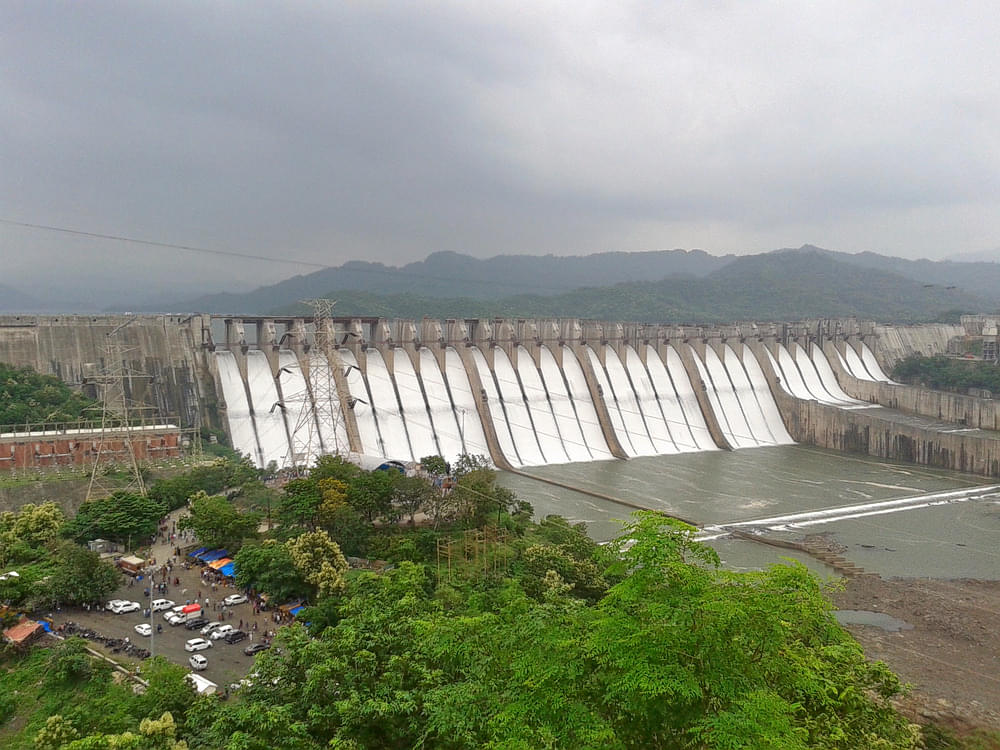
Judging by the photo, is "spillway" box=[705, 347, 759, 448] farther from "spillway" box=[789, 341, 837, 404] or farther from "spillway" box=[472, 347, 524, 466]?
"spillway" box=[472, 347, 524, 466]

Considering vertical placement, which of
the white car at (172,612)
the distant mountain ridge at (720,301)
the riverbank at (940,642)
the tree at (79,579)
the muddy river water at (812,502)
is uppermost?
the distant mountain ridge at (720,301)

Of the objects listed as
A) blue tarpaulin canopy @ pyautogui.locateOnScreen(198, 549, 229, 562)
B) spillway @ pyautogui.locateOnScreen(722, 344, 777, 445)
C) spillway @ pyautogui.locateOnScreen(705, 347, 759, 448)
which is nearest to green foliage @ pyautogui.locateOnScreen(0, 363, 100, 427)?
blue tarpaulin canopy @ pyautogui.locateOnScreen(198, 549, 229, 562)

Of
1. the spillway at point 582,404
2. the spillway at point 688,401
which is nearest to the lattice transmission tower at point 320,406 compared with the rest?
the spillway at point 582,404

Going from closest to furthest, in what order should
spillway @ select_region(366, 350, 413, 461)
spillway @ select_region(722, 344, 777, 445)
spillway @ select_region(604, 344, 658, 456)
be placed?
1. spillway @ select_region(366, 350, 413, 461)
2. spillway @ select_region(604, 344, 658, 456)
3. spillway @ select_region(722, 344, 777, 445)

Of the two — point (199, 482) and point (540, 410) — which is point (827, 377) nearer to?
point (540, 410)

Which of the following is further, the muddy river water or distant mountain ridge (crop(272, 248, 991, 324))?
distant mountain ridge (crop(272, 248, 991, 324))

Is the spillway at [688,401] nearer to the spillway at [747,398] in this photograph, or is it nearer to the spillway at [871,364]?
the spillway at [747,398]

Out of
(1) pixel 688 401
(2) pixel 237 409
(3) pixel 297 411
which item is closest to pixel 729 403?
(1) pixel 688 401
